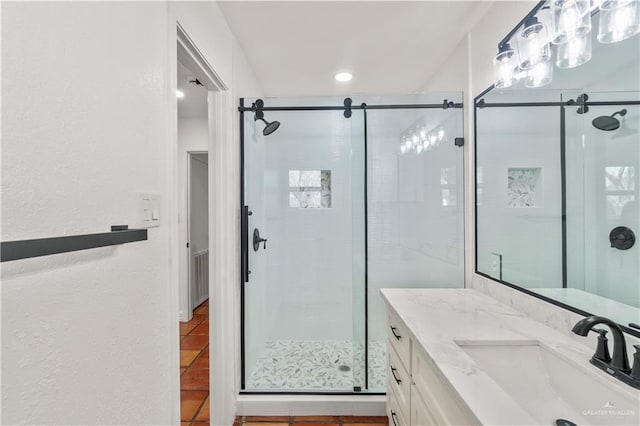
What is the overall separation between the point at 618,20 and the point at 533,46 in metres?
0.36

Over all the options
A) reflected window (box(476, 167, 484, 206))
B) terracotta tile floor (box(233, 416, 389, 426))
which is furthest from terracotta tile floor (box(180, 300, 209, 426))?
reflected window (box(476, 167, 484, 206))

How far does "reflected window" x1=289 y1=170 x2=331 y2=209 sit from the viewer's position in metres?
2.17

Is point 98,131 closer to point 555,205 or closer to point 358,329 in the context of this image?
point 555,205

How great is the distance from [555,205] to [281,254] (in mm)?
1672

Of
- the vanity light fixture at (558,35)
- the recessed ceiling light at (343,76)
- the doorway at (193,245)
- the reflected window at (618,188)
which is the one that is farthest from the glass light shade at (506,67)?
the doorway at (193,245)

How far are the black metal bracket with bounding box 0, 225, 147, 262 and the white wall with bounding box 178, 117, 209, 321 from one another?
9.69ft

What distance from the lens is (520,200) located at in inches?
57.5

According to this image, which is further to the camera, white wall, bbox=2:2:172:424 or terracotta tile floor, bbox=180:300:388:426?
terracotta tile floor, bbox=180:300:388:426

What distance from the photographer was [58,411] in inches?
25.6

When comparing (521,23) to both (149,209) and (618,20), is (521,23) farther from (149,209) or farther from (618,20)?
(149,209)

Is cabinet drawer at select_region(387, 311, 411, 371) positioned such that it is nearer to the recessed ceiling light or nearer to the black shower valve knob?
the black shower valve knob

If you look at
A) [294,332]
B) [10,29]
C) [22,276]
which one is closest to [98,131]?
[10,29]

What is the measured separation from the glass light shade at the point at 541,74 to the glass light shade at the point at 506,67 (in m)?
0.11

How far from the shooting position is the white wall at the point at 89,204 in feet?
1.87
